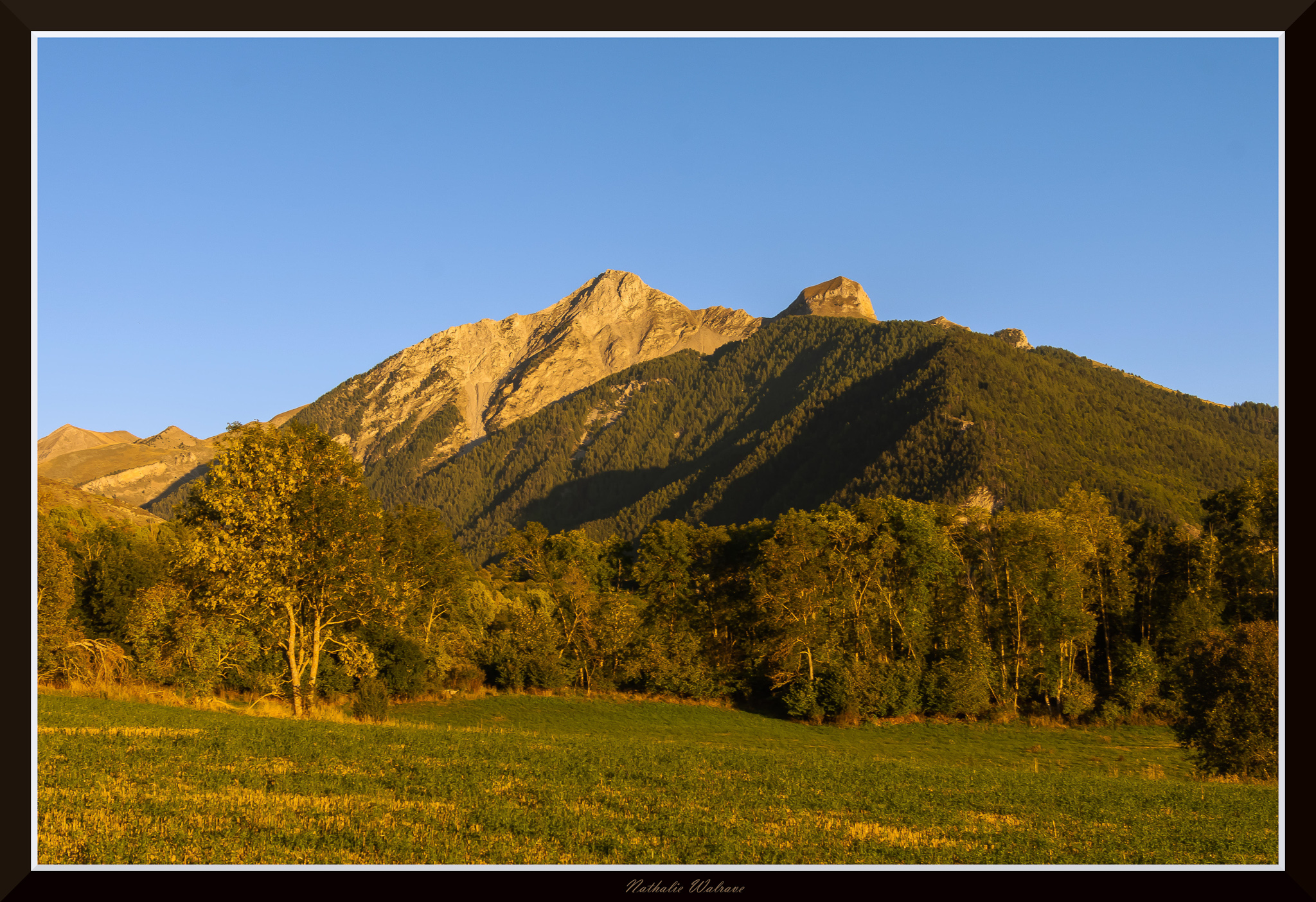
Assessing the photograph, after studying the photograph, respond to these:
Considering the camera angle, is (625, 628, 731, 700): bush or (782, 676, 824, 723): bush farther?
(625, 628, 731, 700): bush

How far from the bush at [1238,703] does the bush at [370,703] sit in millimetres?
30073

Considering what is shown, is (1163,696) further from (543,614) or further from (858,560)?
(543,614)

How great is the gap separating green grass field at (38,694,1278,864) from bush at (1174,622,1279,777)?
172cm

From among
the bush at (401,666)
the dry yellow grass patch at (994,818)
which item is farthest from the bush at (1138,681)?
the dry yellow grass patch at (994,818)

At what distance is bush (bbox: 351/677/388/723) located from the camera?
35.7 m

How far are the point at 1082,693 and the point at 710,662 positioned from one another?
27405 millimetres

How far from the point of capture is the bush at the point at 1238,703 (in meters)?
26.3

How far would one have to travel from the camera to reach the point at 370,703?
119 ft

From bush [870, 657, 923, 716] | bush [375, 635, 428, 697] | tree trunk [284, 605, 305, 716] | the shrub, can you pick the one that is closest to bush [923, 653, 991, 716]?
bush [870, 657, 923, 716]

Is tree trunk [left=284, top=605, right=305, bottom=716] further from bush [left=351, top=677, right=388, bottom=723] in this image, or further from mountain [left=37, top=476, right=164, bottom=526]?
mountain [left=37, top=476, right=164, bottom=526]

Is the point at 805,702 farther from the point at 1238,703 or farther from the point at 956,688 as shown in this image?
the point at 1238,703
